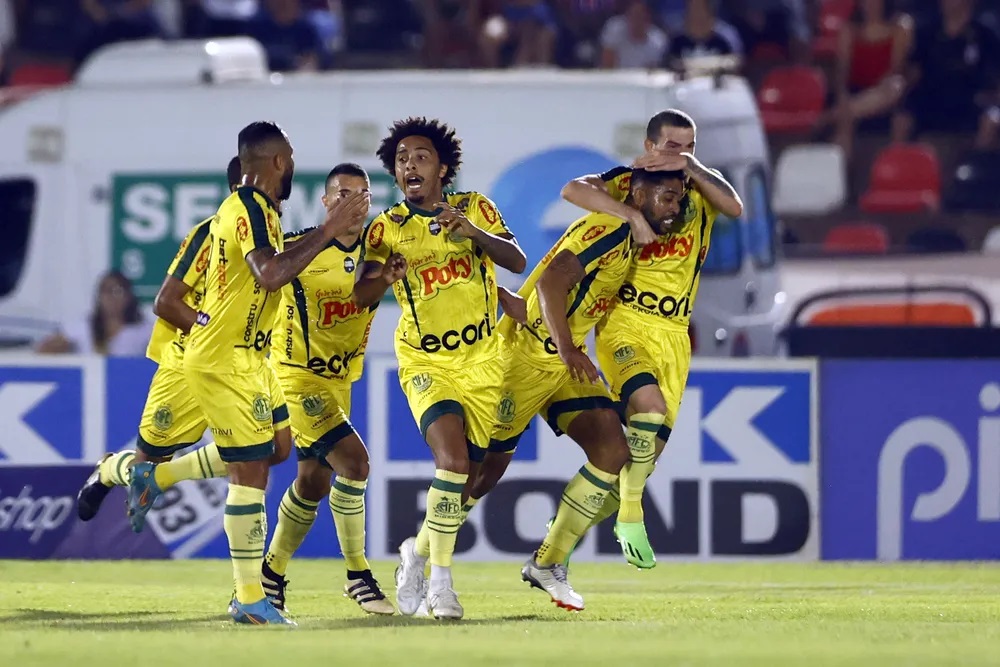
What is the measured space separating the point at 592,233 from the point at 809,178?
1023cm

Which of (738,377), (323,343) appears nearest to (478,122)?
(738,377)

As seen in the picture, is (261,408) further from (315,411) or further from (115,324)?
(115,324)

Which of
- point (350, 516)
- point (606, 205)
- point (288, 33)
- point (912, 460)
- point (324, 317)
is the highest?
point (288, 33)

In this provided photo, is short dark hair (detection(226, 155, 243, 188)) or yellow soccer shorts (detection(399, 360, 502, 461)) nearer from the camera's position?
yellow soccer shorts (detection(399, 360, 502, 461))

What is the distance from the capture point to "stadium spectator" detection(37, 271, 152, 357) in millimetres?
15312

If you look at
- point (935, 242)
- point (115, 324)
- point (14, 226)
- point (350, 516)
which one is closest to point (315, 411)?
point (350, 516)

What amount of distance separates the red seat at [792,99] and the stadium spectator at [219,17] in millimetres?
5115

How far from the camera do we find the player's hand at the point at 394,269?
9.16 m

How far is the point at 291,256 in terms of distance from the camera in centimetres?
855

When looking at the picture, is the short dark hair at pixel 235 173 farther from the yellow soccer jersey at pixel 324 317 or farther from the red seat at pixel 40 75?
the red seat at pixel 40 75

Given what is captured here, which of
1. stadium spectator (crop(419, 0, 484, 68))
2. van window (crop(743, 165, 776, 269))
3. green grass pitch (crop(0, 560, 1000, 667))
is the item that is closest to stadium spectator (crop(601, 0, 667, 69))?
stadium spectator (crop(419, 0, 484, 68))

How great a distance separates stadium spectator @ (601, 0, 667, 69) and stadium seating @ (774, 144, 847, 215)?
1588 mm

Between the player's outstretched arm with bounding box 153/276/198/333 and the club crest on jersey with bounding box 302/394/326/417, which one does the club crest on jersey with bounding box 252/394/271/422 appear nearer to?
the club crest on jersey with bounding box 302/394/326/417

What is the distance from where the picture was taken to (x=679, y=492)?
13078mm
